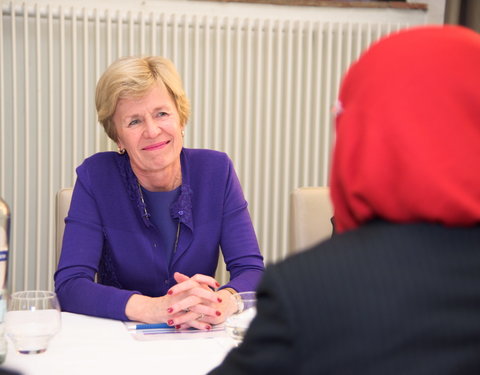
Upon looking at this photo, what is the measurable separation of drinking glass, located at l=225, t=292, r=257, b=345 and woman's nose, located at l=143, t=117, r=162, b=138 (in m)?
0.75

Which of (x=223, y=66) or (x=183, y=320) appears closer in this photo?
(x=183, y=320)

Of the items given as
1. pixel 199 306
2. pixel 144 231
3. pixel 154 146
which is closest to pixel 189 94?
pixel 154 146

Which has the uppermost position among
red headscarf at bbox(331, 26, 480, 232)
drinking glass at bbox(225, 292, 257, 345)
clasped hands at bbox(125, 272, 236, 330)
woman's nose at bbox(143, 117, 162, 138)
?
red headscarf at bbox(331, 26, 480, 232)

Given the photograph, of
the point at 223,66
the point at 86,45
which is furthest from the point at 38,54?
the point at 223,66

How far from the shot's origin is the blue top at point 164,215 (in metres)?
2.05

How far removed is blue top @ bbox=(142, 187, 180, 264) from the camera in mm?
2047

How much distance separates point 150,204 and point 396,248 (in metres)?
1.43

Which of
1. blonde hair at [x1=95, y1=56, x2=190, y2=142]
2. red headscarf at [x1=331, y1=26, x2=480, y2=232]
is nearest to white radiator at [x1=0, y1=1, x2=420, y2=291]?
blonde hair at [x1=95, y1=56, x2=190, y2=142]

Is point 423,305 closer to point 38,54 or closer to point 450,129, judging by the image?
point 450,129

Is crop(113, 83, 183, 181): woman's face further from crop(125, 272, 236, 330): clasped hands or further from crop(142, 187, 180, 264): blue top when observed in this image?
crop(125, 272, 236, 330): clasped hands

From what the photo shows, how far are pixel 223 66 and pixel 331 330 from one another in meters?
2.89

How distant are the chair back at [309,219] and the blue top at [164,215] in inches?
15.1

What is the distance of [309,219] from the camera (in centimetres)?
217

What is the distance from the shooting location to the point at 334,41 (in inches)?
141
